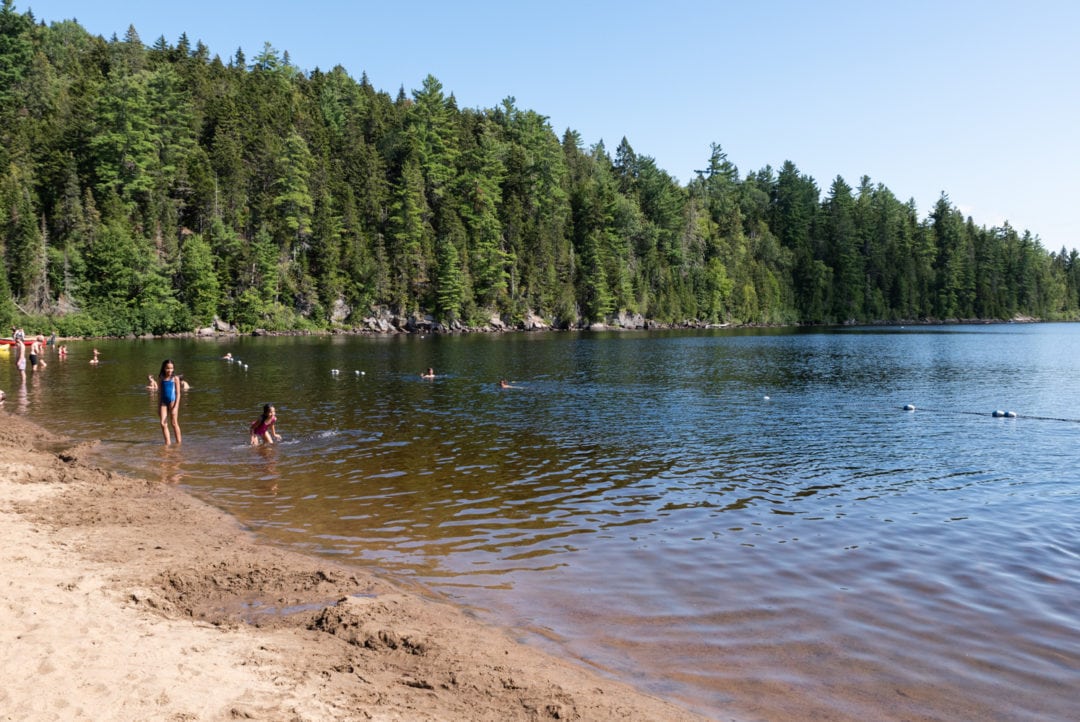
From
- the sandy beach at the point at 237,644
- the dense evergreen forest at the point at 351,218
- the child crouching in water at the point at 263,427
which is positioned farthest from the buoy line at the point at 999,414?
the dense evergreen forest at the point at 351,218

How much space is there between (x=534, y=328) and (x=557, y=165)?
38044 millimetres

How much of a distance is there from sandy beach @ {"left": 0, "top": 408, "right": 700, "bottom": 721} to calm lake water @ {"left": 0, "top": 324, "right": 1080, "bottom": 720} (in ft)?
3.59

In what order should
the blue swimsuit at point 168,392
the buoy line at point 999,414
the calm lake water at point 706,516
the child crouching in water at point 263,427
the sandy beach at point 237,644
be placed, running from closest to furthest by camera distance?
the sandy beach at point 237,644 < the calm lake water at point 706,516 < the blue swimsuit at point 168,392 < the child crouching in water at point 263,427 < the buoy line at point 999,414

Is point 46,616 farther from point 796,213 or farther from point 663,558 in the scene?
point 796,213

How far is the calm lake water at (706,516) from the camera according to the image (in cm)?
871

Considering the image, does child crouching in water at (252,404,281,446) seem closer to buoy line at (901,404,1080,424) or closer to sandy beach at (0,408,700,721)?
sandy beach at (0,408,700,721)

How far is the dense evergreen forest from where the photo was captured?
92.4 meters

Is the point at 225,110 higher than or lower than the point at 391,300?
higher

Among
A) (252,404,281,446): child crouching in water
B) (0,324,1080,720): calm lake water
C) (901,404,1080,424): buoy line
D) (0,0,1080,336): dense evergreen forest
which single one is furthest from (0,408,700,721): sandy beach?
(0,0,1080,336): dense evergreen forest

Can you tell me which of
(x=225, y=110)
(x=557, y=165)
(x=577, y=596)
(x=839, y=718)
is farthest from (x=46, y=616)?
(x=557, y=165)

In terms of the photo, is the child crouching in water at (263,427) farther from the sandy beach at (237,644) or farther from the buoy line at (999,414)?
the buoy line at (999,414)

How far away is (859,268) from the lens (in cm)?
17862

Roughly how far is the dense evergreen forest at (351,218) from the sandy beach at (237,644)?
270ft

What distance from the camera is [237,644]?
7.70m
